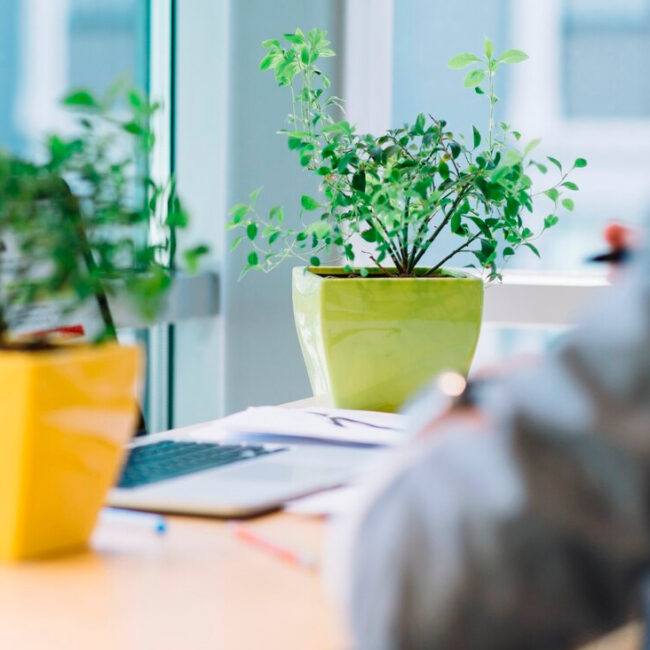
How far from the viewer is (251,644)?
1.91ft

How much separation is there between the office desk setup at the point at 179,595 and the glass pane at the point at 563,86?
1.81 metres

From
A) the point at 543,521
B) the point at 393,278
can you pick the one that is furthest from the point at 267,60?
the point at 543,521

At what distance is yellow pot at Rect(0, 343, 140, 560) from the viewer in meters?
0.69

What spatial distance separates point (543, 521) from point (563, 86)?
7.25 ft

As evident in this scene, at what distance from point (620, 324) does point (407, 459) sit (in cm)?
11

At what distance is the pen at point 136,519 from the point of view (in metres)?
0.80

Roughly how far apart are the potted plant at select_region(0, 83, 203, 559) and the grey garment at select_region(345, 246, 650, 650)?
31 centimetres

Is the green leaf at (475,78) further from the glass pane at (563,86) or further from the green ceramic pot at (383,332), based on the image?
the glass pane at (563,86)

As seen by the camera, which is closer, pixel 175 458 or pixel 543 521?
pixel 543 521

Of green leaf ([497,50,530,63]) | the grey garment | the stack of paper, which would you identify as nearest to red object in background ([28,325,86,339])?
the stack of paper

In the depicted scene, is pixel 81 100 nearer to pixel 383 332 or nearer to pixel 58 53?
pixel 383 332

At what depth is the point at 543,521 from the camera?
0.43 m

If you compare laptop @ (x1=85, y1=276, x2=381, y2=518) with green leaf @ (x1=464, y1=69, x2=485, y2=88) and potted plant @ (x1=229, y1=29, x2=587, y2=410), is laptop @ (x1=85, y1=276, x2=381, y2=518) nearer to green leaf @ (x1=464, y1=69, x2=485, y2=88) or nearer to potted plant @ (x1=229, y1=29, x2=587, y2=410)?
potted plant @ (x1=229, y1=29, x2=587, y2=410)

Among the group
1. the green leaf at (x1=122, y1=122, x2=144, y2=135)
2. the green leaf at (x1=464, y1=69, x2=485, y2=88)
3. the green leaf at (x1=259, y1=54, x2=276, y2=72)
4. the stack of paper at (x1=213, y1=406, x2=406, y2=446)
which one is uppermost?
the green leaf at (x1=259, y1=54, x2=276, y2=72)
